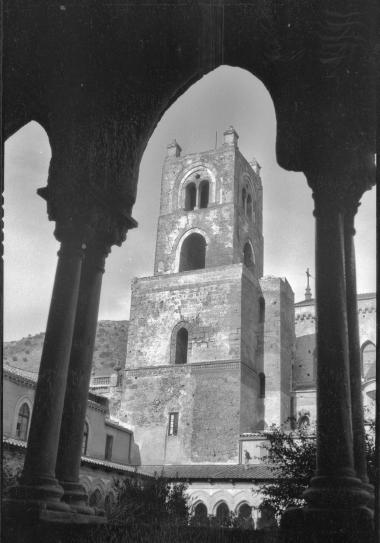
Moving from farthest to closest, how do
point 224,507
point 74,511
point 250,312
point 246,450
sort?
1. point 250,312
2. point 246,450
3. point 224,507
4. point 74,511

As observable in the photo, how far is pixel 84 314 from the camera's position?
5469mm

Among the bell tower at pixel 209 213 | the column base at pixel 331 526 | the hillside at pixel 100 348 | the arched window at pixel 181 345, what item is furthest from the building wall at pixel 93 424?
the hillside at pixel 100 348

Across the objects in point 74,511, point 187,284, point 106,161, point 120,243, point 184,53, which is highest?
point 187,284

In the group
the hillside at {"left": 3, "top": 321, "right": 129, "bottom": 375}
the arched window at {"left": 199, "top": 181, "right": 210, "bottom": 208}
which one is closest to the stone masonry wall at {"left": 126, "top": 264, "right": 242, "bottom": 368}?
the arched window at {"left": 199, "top": 181, "right": 210, "bottom": 208}

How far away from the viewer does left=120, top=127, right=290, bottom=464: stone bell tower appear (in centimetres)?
2520

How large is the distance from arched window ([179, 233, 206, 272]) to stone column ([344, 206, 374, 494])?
2430 centimetres

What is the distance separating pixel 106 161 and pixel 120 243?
0.82 metres

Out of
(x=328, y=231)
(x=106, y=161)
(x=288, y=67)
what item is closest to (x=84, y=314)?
(x=106, y=161)

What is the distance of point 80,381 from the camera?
521 cm

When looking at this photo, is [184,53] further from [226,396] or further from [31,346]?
[31,346]

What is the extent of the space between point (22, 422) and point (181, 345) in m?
9.31

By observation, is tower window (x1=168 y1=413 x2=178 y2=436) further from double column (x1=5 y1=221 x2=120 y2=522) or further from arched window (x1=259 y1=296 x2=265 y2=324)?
double column (x1=5 y1=221 x2=120 y2=522)

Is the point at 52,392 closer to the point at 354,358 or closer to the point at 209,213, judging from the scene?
the point at 354,358

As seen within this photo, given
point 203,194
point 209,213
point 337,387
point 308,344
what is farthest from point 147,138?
point 308,344
